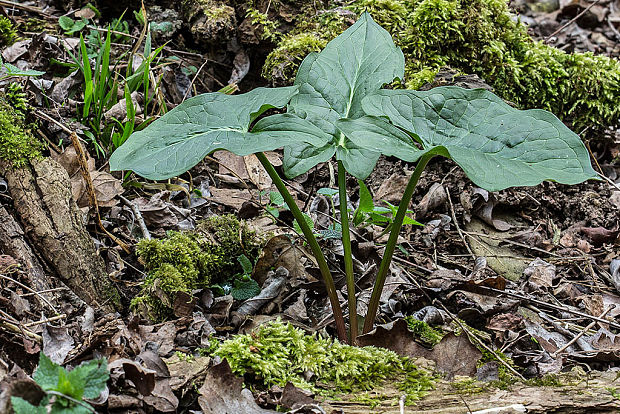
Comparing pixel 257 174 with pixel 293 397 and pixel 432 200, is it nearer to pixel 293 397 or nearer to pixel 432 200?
pixel 432 200

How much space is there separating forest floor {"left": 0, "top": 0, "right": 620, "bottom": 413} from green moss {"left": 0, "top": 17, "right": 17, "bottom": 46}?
0.04 m

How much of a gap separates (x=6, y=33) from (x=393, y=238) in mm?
3080

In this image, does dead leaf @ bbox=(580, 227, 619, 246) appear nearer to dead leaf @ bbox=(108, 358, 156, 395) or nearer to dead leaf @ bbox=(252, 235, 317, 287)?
dead leaf @ bbox=(252, 235, 317, 287)

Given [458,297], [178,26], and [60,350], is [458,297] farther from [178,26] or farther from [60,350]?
[178,26]

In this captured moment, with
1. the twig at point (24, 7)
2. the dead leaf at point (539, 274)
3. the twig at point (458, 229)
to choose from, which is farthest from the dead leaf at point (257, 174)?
the twig at point (24, 7)

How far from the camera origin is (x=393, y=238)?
77.6 inches

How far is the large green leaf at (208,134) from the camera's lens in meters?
1.69

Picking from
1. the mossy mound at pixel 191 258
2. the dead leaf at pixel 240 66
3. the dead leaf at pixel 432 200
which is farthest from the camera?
the dead leaf at pixel 240 66

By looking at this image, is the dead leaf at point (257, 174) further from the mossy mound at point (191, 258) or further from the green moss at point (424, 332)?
the green moss at point (424, 332)

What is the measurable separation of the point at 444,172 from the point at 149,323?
2.06 m

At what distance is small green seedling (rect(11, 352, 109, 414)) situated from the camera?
1294 mm

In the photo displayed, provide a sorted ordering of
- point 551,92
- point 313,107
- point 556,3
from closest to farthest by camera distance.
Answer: point 313,107, point 551,92, point 556,3

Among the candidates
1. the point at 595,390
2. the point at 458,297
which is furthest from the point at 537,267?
the point at 595,390

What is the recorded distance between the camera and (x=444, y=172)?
348 centimetres
